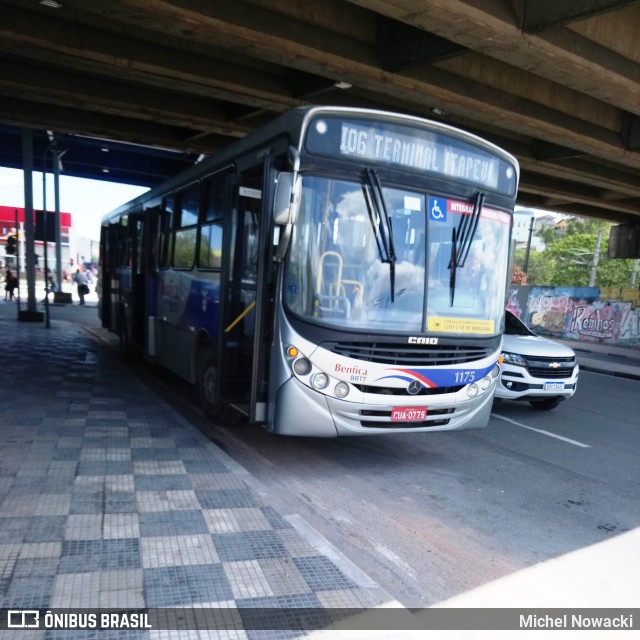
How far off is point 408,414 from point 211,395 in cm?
266

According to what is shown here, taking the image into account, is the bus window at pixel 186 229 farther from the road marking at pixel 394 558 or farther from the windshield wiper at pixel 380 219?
the road marking at pixel 394 558

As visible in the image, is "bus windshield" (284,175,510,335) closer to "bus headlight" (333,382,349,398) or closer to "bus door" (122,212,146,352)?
"bus headlight" (333,382,349,398)

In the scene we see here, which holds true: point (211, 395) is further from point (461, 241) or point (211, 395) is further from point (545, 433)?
point (545, 433)

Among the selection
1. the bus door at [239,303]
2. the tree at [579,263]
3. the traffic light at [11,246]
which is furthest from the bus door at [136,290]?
the tree at [579,263]

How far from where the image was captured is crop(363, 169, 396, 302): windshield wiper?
16.3ft

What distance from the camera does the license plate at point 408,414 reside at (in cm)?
514

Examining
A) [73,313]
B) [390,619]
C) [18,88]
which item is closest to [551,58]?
[390,619]

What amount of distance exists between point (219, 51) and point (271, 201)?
4762 millimetres

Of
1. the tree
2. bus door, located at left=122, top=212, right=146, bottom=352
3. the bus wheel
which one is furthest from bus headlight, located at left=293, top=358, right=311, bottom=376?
the tree

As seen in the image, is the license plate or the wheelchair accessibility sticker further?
the wheelchair accessibility sticker

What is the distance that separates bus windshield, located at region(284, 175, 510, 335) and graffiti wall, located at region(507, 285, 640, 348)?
21.9 m

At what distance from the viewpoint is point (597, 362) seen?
728 inches

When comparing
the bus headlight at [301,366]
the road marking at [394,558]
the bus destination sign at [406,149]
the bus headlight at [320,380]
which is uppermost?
the bus destination sign at [406,149]

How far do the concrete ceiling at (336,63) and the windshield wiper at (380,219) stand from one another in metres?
2.38
